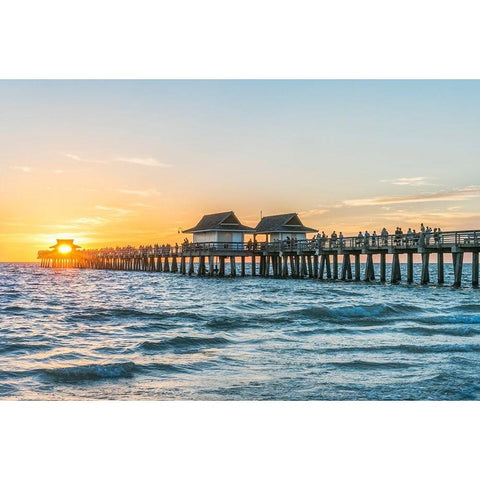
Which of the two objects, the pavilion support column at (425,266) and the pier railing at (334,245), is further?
the pavilion support column at (425,266)

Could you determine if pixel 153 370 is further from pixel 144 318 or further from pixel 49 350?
pixel 144 318

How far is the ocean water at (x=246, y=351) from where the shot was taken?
35.1 feet

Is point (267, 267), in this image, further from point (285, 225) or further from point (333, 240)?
point (333, 240)

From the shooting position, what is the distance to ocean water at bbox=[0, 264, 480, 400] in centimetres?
1070

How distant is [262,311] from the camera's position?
23500 millimetres

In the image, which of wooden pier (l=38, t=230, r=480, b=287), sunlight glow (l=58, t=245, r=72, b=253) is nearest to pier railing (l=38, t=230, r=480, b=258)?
wooden pier (l=38, t=230, r=480, b=287)

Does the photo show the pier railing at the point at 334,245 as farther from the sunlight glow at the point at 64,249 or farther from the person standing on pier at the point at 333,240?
the sunlight glow at the point at 64,249

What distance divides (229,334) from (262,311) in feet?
20.8

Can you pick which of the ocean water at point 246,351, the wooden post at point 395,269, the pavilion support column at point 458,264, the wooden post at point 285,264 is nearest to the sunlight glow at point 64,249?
→ the wooden post at point 285,264

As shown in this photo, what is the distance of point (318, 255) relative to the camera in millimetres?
46281

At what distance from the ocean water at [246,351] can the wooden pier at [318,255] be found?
7370 mm

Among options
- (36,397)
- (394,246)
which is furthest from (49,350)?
(394,246)

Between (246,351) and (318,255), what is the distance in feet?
106

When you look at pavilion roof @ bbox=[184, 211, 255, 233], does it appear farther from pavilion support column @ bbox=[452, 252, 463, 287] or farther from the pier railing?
pavilion support column @ bbox=[452, 252, 463, 287]
